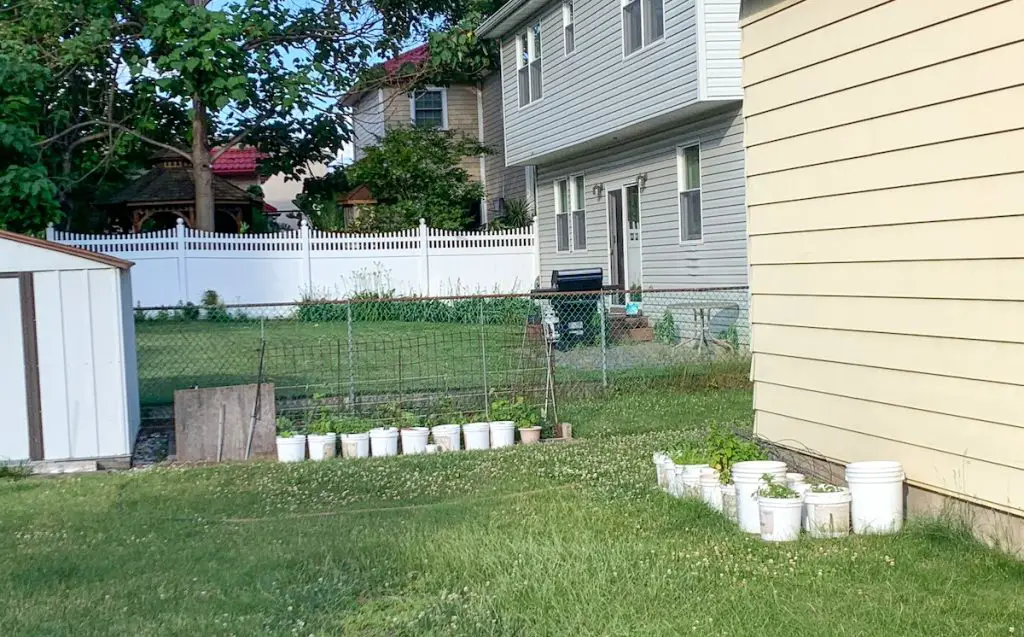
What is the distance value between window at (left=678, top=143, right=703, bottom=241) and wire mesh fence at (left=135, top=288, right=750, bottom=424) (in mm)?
1068

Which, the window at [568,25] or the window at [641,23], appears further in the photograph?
the window at [568,25]

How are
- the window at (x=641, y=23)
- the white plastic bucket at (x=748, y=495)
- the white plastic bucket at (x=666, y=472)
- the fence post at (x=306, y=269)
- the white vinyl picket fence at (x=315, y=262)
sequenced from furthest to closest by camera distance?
1. the fence post at (x=306, y=269)
2. the white vinyl picket fence at (x=315, y=262)
3. the window at (x=641, y=23)
4. the white plastic bucket at (x=666, y=472)
5. the white plastic bucket at (x=748, y=495)

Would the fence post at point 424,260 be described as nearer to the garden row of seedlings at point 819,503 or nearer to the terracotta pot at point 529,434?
the terracotta pot at point 529,434

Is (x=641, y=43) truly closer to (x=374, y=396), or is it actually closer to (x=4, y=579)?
(x=374, y=396)

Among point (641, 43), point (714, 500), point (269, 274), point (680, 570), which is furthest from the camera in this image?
point (269, 274)

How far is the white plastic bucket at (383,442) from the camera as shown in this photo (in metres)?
10.0

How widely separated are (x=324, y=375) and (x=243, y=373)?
1.36 m

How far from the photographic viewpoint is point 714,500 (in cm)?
688

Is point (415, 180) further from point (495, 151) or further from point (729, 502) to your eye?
point (729, 502)

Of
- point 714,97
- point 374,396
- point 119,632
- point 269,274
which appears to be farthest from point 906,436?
point 269,274

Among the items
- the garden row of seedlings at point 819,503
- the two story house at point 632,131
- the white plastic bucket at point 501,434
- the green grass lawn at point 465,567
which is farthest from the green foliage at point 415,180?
the garden row of seedlings at point 819,503

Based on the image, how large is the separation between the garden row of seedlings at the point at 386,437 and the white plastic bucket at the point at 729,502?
12.2 ft

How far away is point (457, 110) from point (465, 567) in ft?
82.0

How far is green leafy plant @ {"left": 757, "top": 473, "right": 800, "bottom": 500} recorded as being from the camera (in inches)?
240
